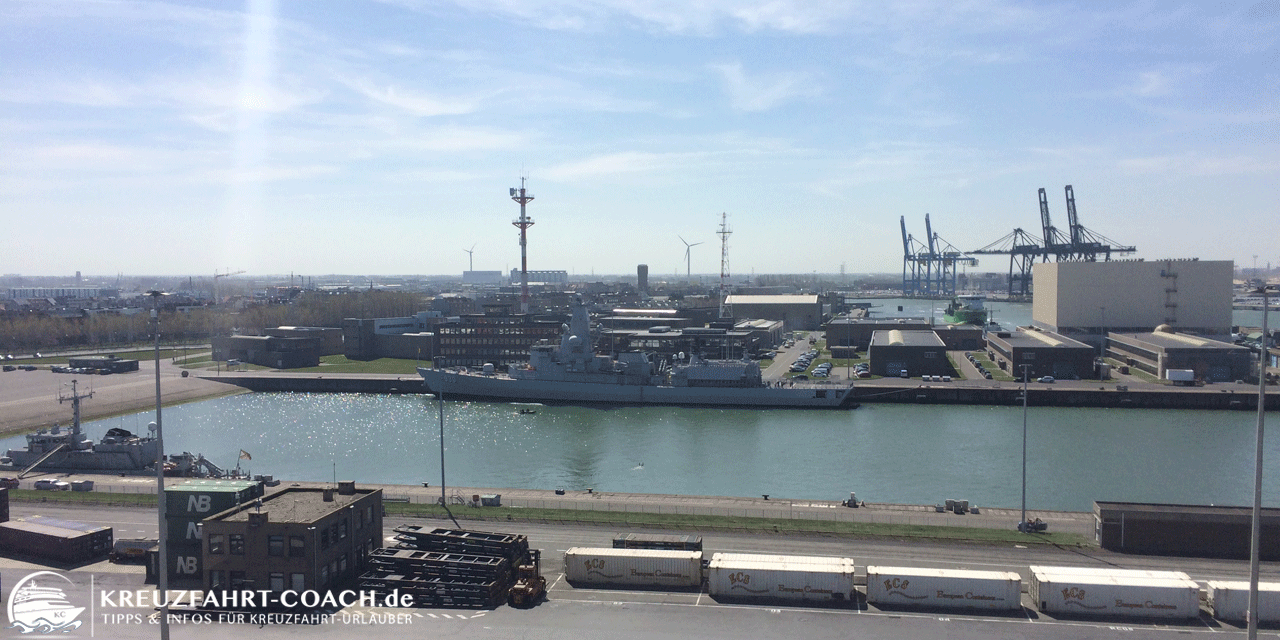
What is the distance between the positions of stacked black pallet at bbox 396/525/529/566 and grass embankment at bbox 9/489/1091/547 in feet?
7.92

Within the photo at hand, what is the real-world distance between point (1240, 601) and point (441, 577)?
9.76 meters

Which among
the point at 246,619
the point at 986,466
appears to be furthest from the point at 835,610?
the point at 986,466

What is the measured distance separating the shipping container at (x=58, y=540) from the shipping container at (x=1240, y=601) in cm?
1535

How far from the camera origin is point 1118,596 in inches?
392

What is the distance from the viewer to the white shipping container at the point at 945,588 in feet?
33.0

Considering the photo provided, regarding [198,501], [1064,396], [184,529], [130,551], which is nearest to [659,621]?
[198,501]

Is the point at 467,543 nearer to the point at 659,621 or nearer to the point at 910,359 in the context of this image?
the point at 659,621

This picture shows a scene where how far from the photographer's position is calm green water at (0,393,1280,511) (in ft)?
61.0

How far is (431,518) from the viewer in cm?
1477

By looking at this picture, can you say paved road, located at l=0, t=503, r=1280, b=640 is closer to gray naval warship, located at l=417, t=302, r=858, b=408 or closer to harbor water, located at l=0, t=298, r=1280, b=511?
harbor water, located at l=0, t=298, r=1280, b=511

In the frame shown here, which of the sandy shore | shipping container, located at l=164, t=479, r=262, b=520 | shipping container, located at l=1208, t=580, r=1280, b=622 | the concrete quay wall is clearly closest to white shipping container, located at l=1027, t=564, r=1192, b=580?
shipping container, located at l=1208, t=580, r=1280, b=622

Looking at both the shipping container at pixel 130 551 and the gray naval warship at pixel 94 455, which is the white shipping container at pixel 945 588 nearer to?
the shipping container at pixel 130 551

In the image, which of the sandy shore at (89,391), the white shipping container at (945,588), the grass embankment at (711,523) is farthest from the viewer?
the sandy shore at (89,391)

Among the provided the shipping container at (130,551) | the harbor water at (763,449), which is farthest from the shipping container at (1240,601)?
the shipping container at (130,551)
